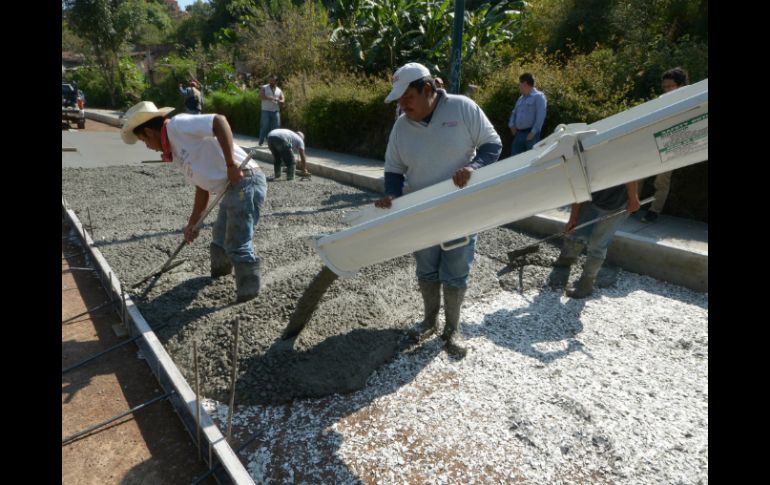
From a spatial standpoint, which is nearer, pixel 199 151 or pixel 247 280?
pixel 199 151

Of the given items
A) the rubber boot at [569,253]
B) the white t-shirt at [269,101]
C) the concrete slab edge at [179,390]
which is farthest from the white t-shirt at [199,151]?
the white t-shirt at [269,101]

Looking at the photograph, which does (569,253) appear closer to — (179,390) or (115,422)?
(179,390)

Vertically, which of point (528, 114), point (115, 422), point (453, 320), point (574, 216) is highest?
point (528, 114)

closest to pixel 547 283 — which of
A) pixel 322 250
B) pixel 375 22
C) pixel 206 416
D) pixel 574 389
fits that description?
pixel 574 389

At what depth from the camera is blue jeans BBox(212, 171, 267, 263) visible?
3412mm

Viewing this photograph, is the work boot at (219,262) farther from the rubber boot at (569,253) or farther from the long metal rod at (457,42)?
the long metal rod at (457,42)

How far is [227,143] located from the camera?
3.21 meters

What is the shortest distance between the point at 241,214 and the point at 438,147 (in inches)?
63.5

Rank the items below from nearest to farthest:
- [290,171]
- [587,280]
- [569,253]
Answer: [587,280]
[569,253]
[290,171]

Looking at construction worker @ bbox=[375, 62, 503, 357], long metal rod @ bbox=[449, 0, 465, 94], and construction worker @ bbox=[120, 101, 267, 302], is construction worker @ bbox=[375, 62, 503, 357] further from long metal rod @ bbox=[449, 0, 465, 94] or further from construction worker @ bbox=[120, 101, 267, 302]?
long metal rod @ bbox=[449, 0, 465, 94]

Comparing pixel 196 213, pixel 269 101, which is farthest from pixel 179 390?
pixel 269 101

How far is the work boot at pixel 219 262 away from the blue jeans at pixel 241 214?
1.42 ft

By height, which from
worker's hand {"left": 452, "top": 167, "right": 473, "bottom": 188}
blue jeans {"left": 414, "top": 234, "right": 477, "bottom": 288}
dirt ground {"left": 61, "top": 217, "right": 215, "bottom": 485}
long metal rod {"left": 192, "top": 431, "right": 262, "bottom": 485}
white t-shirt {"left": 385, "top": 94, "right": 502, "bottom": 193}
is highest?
white t-shirt {"left": 385, "top": 94, "right": 502, "bottom": 193}

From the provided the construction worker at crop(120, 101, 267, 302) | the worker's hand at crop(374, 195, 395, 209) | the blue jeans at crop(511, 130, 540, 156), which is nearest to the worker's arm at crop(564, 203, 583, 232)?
the worker's hand at crop(374, 195, 395, 209)
